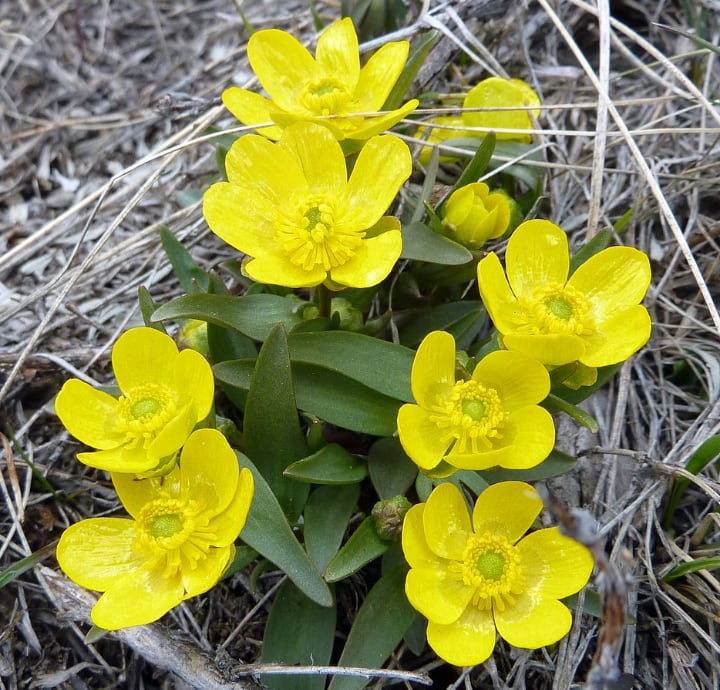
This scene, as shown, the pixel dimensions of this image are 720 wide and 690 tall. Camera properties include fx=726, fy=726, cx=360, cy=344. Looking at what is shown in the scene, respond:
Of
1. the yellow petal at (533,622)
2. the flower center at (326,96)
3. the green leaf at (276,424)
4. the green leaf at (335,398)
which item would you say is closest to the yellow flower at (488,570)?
the yellow petal at (533,622)

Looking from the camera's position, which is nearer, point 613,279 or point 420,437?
point 420,437

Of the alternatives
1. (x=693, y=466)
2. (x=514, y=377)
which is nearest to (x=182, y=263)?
(x=514, y=377)

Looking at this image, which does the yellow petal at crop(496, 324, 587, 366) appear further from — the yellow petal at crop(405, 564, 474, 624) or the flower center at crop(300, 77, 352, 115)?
the flower center at crop(300, 77, 352, 115)

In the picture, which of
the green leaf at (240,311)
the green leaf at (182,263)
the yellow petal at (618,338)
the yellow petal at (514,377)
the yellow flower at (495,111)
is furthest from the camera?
the yellow flower at (495,111)

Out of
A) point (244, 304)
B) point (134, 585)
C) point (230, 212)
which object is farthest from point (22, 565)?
point (230, 212)

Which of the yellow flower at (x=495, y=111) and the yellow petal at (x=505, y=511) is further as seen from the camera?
the yellow flower at (x=495, y=111)

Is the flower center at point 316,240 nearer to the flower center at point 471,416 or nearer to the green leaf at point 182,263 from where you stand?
the flower center at point 471,416

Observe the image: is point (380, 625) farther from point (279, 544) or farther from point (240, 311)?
point (240, 311)
